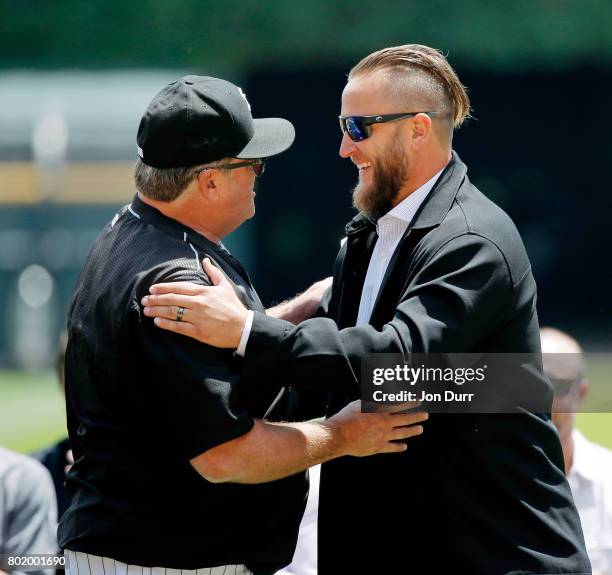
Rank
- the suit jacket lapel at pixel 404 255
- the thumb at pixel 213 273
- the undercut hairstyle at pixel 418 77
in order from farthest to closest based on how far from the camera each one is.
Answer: the undercut hairstyle at pixel 418 77, the suit jacket lapel at pixel 404 255, the thumb at pixel 213 273

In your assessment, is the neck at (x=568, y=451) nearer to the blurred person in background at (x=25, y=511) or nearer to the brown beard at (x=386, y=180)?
the brown beard at (x=386, y=180)

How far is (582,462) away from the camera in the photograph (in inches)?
163

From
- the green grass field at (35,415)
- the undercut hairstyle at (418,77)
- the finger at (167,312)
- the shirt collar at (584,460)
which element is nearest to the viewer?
the finger at (167,312)

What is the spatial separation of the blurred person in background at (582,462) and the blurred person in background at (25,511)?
180cm

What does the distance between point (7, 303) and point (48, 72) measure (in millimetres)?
3773

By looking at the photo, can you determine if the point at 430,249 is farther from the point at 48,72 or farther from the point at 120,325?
the point at 48,72

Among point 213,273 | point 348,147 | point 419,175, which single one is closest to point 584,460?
Answer: point 419,175

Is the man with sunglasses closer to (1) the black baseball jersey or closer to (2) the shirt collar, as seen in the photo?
(1) the black baseball jersey

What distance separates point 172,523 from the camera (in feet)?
8.98

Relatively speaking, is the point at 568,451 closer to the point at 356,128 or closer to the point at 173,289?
the point at 356,128

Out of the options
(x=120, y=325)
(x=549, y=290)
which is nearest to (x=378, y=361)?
(x=120, y=325)

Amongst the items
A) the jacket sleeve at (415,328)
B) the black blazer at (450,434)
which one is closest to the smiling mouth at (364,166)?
the black blazer at (450,434)

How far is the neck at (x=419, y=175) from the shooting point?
300 cm

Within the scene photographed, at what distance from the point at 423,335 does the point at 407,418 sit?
0.84 feet
